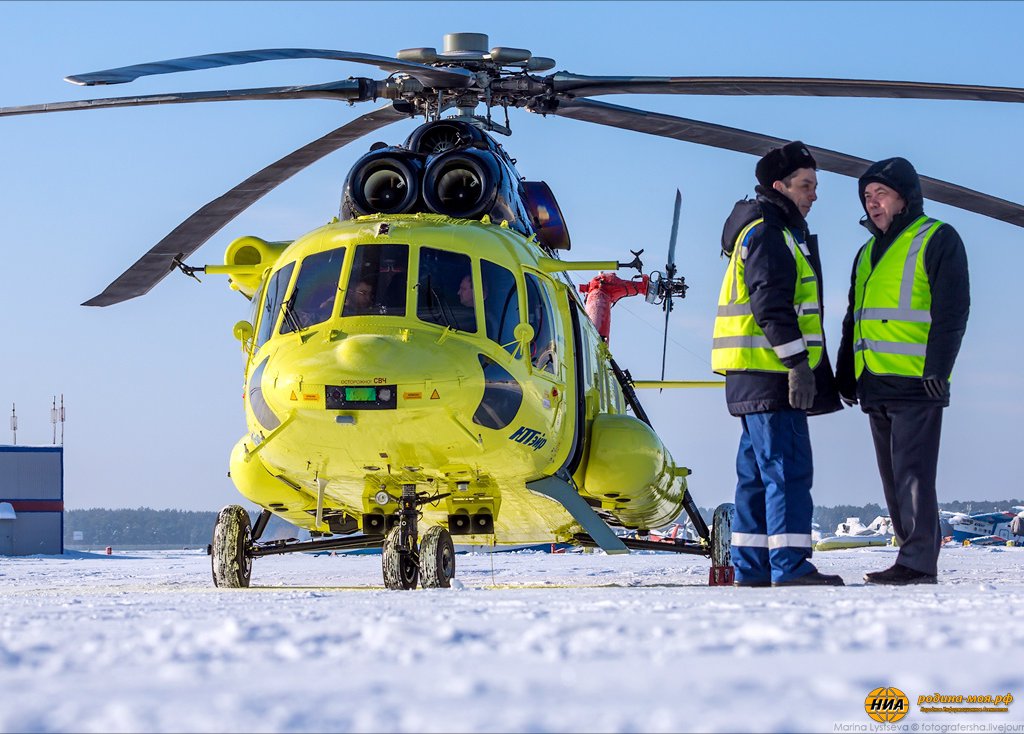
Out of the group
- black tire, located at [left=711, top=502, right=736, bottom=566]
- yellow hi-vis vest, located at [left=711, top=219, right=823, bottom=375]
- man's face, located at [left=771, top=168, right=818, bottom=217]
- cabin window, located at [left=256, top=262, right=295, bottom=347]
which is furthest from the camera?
black tire, located at [left=711, top=502, right=736, bottom=566]

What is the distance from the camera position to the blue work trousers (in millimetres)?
6105

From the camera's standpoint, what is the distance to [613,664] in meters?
2.19

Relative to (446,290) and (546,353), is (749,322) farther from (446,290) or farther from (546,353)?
(546,353)

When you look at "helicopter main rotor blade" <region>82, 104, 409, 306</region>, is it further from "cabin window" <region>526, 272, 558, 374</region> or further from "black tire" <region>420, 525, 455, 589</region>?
"black tire" <region>420, 525, 455, 589</region>

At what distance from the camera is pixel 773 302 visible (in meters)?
6.26

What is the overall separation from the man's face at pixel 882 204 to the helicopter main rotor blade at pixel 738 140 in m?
2.16

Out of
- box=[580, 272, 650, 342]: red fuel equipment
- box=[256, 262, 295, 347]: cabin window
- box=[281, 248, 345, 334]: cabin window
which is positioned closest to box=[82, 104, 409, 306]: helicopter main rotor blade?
box=[256, 262, 295, 347]: cabin window

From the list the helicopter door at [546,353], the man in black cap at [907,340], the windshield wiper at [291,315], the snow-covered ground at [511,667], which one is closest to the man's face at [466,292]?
the helicopter door at [546,353]

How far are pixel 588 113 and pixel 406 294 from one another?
2.94 meters

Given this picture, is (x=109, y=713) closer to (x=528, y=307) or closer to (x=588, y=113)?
(x=528, y=307)

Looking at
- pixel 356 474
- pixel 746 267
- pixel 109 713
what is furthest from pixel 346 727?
pixel 356 474

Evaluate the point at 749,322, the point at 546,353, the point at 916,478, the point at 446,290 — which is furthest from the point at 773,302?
the point at 546,353

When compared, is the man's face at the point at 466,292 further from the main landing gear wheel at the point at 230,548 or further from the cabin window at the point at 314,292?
the main landing gear wheel at the point at 230,548

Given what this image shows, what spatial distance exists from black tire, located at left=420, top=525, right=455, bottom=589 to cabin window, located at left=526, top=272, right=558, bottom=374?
1.55 metres
